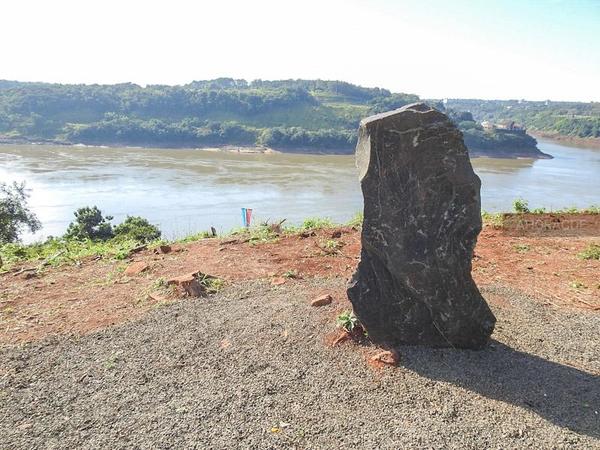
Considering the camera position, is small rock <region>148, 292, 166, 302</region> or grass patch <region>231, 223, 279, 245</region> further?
grass patch <region>231, 223, 279, 245</region>

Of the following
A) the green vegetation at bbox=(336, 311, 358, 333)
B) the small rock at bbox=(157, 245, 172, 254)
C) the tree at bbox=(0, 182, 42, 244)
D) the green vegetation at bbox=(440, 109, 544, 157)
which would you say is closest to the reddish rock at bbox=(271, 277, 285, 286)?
the green vegetation at bbox=(336, 311, 358, 333)

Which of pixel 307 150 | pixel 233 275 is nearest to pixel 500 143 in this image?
pixel 307 150

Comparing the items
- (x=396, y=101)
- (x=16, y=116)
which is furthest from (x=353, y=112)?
(x=16, y=116)

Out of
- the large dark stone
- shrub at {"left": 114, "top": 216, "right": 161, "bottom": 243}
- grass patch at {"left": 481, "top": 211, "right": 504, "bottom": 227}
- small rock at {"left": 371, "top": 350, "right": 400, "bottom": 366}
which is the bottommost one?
shrub at {"left": 114, "top": 216, "right": 161, "bottom": 243}

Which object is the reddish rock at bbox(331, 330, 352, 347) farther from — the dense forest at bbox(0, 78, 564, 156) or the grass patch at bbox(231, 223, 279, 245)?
the dense forest at bbox(0, 78, 564, 156)

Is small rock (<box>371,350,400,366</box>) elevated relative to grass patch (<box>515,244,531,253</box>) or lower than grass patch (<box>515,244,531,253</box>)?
lower

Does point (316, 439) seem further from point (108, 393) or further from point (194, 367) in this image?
point (108, 393)

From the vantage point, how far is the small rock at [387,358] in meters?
4.98

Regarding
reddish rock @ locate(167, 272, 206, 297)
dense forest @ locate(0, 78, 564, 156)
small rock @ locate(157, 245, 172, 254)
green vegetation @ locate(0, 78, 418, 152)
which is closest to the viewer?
reddish rock @ locate(167, 272, 206, 297)

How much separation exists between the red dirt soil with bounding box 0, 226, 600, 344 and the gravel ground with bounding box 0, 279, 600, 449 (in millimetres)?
579

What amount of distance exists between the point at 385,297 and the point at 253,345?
1.53m

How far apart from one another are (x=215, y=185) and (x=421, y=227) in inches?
1442

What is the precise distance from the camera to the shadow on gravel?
4.31 metres

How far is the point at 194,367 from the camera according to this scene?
5.06m
